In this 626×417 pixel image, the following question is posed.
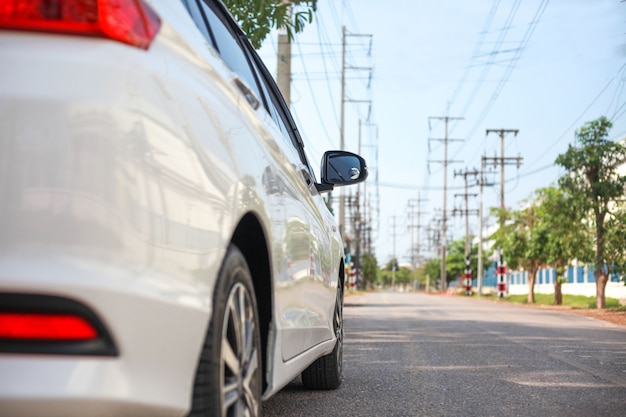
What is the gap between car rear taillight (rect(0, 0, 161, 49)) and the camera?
1.89 meters

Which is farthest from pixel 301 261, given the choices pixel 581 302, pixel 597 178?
pixel 581 302

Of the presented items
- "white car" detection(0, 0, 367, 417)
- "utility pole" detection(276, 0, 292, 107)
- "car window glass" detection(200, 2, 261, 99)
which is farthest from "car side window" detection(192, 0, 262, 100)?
"utility pole" detection(276, 0, 292, 107)

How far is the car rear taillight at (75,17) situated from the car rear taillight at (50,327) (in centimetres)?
59

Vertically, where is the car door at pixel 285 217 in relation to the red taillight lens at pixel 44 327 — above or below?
above

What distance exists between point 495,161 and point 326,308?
60.4 meters

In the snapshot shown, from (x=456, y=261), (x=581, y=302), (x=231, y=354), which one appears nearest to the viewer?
(x=231, y=354)

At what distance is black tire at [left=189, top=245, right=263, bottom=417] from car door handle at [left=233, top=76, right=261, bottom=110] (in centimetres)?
67

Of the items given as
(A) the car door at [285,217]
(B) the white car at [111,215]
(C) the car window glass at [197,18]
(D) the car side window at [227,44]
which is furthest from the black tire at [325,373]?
(B) the white car at [111,215]

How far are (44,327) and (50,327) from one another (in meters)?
0.01

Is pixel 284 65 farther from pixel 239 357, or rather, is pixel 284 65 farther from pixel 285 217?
pixel 239 357

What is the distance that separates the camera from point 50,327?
177 centimetres

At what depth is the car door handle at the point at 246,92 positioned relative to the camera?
298 cm

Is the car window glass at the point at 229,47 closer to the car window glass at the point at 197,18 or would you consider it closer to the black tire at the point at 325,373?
the car window glass at the point at 197,18

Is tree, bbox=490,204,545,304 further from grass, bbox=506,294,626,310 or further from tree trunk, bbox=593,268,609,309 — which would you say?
tree trunk, bbox=593,268,609,309
